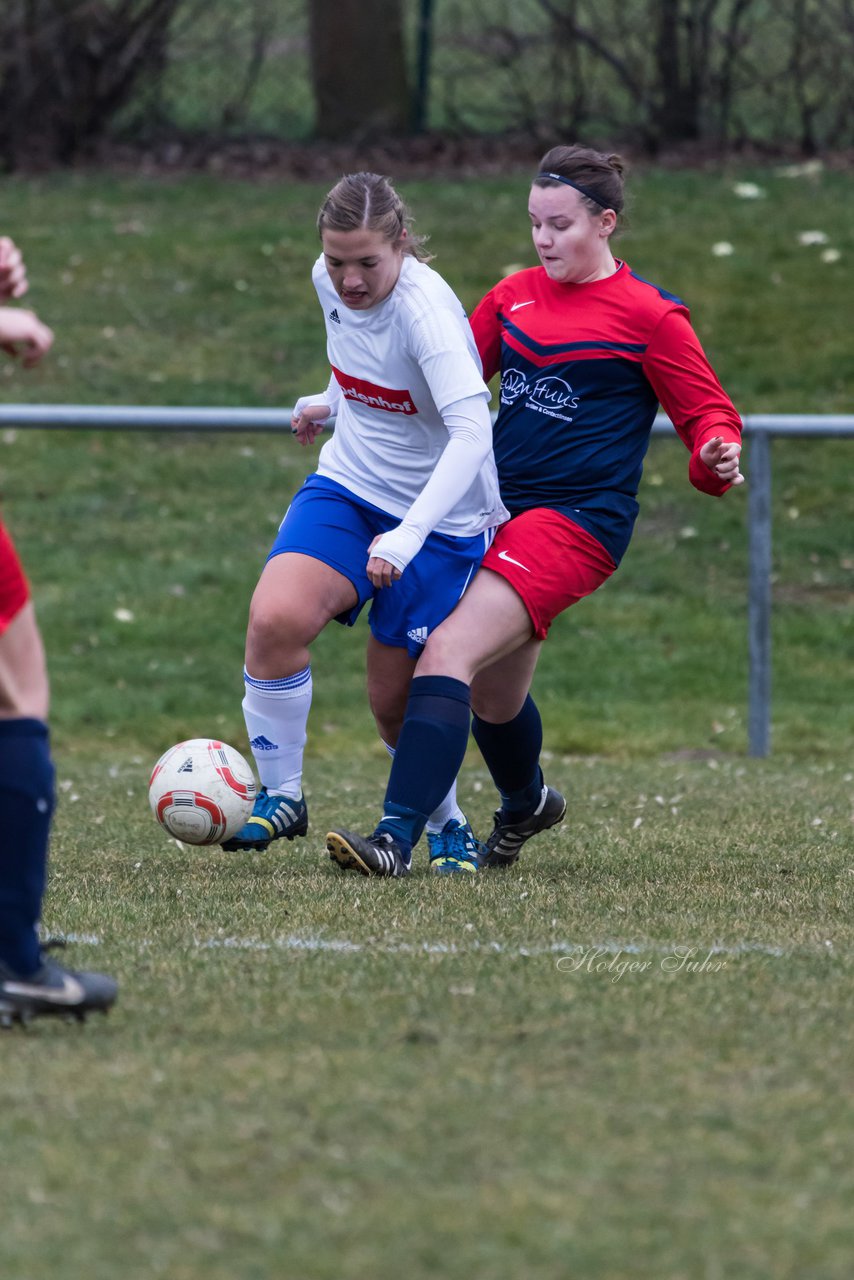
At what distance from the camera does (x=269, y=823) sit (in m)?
4.95

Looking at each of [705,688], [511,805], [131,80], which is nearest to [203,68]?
[131,80]

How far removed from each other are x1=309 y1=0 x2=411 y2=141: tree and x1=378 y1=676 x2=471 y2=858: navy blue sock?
1212 cm

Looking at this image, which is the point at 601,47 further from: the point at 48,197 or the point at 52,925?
the point at 52,925

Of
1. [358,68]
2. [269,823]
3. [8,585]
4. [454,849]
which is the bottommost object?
[358,68]

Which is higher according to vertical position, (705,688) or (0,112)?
(0,112)

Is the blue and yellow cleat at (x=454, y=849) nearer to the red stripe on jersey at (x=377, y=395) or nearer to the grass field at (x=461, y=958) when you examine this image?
the grass field at (x=461, y=958)

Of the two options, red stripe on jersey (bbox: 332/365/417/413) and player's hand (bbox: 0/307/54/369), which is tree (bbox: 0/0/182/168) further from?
player's hand (bbox: 0/307/54/369)

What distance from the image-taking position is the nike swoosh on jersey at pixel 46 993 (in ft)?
10.5

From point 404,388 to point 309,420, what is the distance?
0.49m

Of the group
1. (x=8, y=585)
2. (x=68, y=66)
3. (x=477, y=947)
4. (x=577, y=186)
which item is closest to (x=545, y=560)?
(x=577, y=186)

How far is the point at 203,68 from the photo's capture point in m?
15.7

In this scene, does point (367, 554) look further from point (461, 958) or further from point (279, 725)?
point (461, 958)

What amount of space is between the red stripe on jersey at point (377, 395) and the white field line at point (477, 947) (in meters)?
1.56

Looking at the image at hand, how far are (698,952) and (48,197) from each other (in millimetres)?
12520
